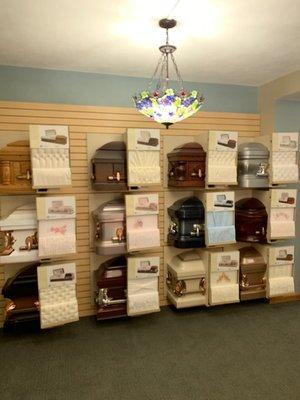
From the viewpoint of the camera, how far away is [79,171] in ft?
11.6

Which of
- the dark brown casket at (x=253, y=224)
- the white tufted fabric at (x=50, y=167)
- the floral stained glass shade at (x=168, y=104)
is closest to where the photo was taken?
the floral stained glass shade at (x=168, y=104)

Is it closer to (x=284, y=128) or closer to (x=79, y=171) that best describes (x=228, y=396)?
(x=79, y=171)

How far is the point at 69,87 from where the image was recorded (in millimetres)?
3494

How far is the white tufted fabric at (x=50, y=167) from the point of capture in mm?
2936

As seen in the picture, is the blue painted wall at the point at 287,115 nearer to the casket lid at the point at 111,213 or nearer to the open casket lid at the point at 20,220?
the casket lid at the point at 111,213

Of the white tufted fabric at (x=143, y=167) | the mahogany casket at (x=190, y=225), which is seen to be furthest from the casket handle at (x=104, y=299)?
the white tufted fabric at (x=143, y=167)

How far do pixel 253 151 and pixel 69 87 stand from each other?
7.31 ft

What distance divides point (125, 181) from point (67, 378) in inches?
74.0

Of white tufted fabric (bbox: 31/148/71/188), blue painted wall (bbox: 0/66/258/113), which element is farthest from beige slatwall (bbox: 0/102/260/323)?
white tufted fabric (bbox: 31/148/71/188)

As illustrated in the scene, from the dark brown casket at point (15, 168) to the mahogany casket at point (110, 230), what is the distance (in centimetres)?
80

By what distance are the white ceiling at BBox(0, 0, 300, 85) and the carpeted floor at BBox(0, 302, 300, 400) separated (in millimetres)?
2816

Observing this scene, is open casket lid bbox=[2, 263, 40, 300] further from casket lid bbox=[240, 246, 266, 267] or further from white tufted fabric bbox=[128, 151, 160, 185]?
casket lid bbox=[240, 246, 266, 267]

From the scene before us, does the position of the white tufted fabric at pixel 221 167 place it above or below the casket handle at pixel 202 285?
above

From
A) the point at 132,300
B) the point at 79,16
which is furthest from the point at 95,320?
the point at 79,16
